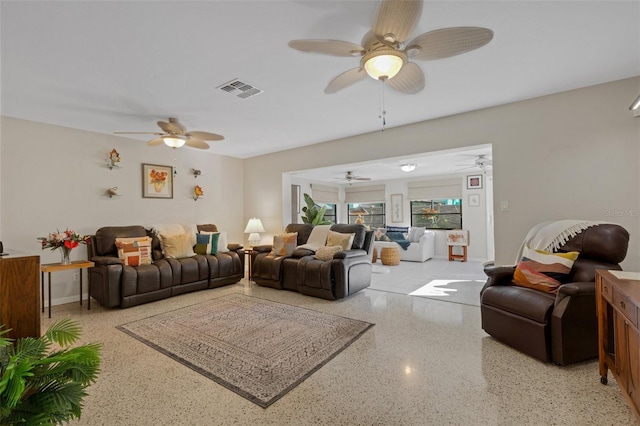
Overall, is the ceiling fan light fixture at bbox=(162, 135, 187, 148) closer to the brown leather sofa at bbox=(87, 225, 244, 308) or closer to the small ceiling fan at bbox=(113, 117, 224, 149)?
the small ceiling fan at bbox=(113, 117, 224, 149)

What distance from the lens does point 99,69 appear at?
8.49ft

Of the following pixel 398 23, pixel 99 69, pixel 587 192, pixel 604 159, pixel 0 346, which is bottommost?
pixel 0 346

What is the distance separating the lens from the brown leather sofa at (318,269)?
153 inches

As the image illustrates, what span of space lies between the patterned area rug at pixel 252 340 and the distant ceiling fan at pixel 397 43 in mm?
2194

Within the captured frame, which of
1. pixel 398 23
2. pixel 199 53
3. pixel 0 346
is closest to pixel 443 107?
pixel 398 23

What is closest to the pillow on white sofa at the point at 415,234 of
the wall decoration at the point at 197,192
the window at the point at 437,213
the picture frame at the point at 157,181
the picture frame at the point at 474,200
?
the window at the point at 437,213

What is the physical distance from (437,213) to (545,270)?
19.2 ft

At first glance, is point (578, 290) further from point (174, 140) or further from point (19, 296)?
point (174, 140)

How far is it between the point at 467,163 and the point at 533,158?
318 cm

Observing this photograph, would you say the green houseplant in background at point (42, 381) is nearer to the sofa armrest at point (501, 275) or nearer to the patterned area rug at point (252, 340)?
the patterned area rug at point (252, 340)

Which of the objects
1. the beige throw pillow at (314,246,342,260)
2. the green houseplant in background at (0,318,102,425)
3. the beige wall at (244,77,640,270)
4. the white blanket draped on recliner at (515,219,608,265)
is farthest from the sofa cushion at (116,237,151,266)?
the white blanket draped on recliner at (515,219,608,265)

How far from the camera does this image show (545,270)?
2.50 m

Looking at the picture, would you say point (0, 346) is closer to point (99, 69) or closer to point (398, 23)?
point (398, 23)

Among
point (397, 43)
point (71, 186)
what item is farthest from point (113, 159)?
point (397, 43)
